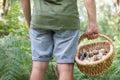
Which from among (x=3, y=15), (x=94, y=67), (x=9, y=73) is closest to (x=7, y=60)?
(x=9, y=73)

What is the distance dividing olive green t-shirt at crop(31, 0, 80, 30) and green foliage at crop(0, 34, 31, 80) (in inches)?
29.5

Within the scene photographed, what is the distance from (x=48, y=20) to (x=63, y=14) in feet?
0.49

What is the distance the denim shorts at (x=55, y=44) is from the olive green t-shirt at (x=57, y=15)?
7 cm

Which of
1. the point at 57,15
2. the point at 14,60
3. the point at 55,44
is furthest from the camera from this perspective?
the point at 14,60

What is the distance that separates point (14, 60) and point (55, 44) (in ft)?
2.42

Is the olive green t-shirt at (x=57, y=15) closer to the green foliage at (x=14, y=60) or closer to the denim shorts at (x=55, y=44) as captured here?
the denim shorts at (x=55, y=44)

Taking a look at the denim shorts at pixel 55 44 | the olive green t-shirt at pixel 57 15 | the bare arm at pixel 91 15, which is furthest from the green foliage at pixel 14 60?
the bare arm at pixel 91 15

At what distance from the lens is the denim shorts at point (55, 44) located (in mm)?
3100

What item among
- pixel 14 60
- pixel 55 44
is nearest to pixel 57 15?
pixel 55 44

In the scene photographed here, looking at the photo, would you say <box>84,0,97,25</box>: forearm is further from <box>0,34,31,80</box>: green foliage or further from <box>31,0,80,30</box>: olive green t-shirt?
<box>0,34,31,80</box>: green foliage

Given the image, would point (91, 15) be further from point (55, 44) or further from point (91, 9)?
point (55, 44)

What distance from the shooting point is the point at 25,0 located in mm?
3389

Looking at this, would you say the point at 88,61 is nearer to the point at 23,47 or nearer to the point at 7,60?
the point at 7,60

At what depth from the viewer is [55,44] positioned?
10.5 feet
